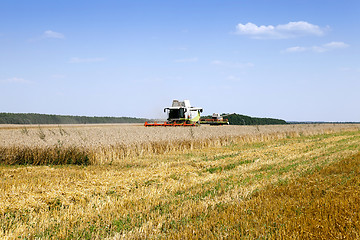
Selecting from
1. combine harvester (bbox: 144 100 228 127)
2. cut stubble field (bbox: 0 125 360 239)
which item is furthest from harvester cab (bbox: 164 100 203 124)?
cut stubble field (bbox: 0 125 360 239)

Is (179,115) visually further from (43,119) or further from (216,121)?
(43,119)

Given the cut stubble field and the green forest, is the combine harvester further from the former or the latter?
the green forest

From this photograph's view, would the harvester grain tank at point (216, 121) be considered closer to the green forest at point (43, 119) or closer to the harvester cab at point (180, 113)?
the harvester cab at point (180, 113)

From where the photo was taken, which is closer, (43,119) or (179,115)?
(179,115)

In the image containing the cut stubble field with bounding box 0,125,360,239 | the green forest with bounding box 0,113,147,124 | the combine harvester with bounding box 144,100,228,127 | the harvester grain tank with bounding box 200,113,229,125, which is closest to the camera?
the cut stubble field with bounding box 0,125,360,239

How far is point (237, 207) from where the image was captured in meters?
6.62

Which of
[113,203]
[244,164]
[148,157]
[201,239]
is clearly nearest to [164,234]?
Answer: [201,239]

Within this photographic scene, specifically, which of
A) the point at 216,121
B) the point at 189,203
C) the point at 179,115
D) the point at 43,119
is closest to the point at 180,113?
the point at 179,115

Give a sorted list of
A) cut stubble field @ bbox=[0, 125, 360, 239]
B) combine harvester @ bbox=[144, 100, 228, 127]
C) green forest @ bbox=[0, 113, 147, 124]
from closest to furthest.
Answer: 1. cut stubble field @ bbox=[0, 125, 360, 239]
2. combine harvester @ bbox=[144, 100, 228, 127]
3. green forest @ bbox=[0, 113, 147, 124]

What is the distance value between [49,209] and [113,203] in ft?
5.07

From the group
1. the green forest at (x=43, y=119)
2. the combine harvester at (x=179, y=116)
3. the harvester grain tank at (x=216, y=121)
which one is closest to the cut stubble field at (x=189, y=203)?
the combine harvester at (x=179, y=116)

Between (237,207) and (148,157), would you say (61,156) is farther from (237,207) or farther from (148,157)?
(237,207)

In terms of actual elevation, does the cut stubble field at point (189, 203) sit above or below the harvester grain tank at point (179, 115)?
below

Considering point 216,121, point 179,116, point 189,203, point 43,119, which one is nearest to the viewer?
point 189,203
